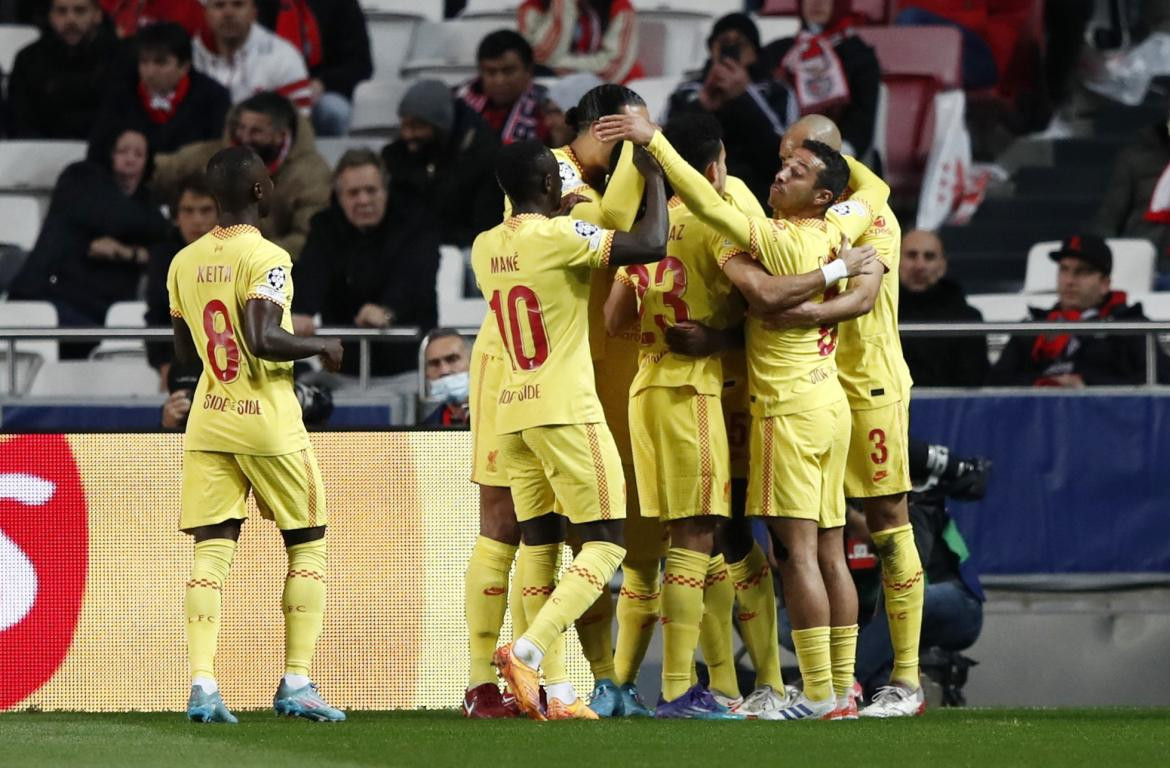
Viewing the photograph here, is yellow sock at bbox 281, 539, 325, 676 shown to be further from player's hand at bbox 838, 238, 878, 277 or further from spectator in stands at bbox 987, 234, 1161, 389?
spectator in stands at bbox 987, 234, 1161, 389

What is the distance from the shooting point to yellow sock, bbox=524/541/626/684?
26.2ft

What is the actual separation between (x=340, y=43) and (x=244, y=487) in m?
8.19

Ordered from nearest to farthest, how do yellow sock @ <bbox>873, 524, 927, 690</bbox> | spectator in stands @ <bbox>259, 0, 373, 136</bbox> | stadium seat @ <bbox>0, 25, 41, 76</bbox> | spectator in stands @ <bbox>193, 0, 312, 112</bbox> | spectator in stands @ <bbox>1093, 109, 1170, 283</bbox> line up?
yellow sock @ <bbox>873, 524, 927, 690</bbox> < spectator in stands @ <bbox>1093, 109, 1170, 283</bbox> < spectator in stands @ <bbox>193, 0, 312, 112</bbox> < spectator in stands @ <bbox>259, 0, 373, 136</bbox> < stadium seat @ <bbox>0, 25, 41, 76</bbox>

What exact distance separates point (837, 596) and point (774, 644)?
0.39 meters

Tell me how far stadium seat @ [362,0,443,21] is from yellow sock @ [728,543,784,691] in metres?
9.54

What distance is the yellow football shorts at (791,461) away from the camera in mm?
8438

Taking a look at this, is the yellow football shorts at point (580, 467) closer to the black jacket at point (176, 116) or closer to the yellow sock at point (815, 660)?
the yellow sock at point (815, 660)

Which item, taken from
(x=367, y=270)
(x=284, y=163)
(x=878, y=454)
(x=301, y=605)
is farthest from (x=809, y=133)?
(x=284, y=163)

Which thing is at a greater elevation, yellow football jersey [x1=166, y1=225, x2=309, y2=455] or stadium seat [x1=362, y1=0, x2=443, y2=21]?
stadium seat [x1=362, y1=0, x2=443, y2=21]

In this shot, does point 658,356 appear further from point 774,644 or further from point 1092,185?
point 1092,185

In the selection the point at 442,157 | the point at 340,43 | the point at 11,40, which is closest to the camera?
the point at 442,157

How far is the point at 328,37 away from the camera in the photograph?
16.2 m

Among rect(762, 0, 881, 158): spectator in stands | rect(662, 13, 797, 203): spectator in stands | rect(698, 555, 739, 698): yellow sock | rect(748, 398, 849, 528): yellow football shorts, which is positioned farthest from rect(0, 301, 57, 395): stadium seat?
rect(748, 398, 849, 528): yellow football shorts

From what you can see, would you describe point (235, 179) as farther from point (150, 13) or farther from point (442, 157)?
point (150, 13)
